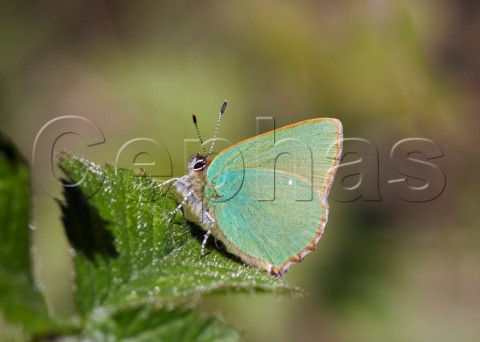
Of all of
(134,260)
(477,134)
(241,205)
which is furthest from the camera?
(477,134)

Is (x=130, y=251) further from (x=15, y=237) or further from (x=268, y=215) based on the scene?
(x=268, y=215)

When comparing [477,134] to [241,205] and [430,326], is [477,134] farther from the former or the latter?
[241,205]

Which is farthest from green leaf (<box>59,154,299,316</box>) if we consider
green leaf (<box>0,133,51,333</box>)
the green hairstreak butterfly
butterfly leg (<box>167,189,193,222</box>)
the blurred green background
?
the blurred green background

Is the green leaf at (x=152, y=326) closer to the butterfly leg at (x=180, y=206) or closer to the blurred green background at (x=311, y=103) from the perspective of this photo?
the butterfly leg at (x=180, y=206)

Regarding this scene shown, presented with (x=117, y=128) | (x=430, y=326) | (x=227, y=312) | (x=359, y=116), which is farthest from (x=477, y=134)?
(x=117, y=128)

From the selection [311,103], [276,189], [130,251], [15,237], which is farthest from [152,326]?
[311,103]

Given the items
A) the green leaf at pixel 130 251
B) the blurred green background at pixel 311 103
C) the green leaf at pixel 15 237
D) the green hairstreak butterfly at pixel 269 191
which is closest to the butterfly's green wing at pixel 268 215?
the green hairstreak butterfly at pixel 269 191
